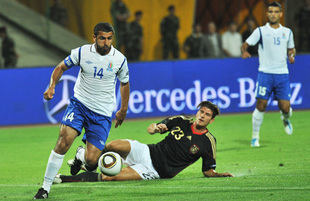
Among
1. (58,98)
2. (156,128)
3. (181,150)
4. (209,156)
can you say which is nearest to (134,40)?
(58,98)

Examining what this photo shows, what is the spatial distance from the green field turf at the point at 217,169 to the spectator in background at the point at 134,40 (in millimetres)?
4927

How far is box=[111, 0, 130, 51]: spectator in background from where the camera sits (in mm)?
18984

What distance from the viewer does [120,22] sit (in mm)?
19078

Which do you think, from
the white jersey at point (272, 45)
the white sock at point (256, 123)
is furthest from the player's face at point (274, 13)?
the white sock at point (256, 123)

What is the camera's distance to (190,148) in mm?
8148

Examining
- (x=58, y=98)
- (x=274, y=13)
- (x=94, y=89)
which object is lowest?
(x=58, y=98)

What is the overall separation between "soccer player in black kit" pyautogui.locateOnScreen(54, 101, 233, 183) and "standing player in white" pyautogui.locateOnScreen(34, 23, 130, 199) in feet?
1.33

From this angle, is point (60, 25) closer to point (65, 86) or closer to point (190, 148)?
point (65, 86)

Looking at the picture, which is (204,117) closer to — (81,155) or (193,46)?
(81,155)

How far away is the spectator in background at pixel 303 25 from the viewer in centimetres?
1970

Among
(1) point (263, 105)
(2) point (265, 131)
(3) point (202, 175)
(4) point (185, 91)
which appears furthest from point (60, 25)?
(3) point (202, 175)

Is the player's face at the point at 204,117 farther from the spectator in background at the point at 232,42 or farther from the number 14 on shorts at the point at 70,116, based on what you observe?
the spectator in background at the point at 232,42

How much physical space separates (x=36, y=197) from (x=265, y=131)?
24.1ft

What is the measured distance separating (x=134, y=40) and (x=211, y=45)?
2.43m
